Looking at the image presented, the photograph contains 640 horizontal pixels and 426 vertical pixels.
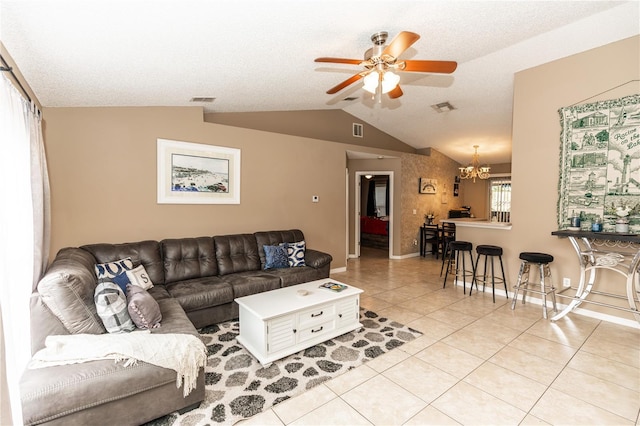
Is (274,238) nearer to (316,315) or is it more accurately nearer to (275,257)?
(275,257)

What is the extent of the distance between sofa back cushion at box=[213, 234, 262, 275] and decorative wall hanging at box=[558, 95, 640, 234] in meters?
4.11

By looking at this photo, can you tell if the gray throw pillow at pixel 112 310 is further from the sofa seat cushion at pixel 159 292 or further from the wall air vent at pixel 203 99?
the wall air vent at pixel 203 99

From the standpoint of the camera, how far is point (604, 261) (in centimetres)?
329

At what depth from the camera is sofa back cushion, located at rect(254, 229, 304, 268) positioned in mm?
4414

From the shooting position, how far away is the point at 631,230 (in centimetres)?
327

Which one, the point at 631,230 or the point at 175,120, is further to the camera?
the point at 175,120

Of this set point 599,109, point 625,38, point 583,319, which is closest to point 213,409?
point 583,319

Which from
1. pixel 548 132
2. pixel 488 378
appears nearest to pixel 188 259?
pixel 488 378

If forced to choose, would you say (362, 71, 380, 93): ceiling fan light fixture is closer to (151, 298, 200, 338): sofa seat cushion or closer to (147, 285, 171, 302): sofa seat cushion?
(151, 298, 200, 338): sofa seat cushion

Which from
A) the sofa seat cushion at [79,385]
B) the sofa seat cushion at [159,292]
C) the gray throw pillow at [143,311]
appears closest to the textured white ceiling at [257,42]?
the gray throw pillow at [143,311]

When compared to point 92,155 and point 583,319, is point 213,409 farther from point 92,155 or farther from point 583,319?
point 583,319

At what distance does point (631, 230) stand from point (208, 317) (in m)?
4.78

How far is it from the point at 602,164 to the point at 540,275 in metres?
1.49

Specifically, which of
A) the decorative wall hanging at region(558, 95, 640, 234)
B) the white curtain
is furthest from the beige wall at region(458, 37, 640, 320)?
the white curtain
